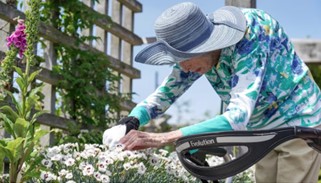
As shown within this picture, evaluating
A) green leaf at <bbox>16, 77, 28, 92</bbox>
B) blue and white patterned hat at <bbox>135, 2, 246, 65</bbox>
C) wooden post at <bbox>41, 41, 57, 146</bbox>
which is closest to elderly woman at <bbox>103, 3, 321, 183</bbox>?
blue and white patterned hat at <bbox>135, 2, 246, 65</bbox>

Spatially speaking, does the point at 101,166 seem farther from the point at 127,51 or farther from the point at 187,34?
the point at 127,51

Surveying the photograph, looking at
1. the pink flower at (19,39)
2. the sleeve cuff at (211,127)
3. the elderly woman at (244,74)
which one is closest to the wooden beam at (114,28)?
the pink flower at (19,39)

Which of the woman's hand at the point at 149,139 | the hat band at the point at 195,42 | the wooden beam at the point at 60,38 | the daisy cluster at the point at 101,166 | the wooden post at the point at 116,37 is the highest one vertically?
the wooden post at the point at 116,37

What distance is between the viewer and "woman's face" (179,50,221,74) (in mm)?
2047

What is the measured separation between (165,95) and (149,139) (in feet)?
1.48

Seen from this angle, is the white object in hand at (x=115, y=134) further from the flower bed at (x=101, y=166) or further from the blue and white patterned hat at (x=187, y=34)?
the blue and white patterned hat at (x=187, y=34)

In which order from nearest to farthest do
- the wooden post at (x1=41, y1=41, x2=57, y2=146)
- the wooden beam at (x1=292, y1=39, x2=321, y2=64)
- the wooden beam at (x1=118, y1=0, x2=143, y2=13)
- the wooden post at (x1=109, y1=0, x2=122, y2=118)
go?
1. the wooden beam at (x1=292, y1=39, x2=321, y2=64)
2. the wooden post at (x1=41, y1=41, x2=57, y2=146)
3. the wooden post at (x1=109, y1=0, x2=122, y2=118)
4. the wooden beam at (x1=118, y1=0, x2=143, y2=13)

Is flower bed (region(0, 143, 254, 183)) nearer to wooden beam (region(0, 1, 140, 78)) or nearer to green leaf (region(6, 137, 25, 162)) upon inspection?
green leaf (region(6, 137, 25, 162))

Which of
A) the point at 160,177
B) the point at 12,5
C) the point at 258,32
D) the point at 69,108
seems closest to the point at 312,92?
the point at 258,32

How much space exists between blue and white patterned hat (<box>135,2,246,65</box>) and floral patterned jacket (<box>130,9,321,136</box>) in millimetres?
50

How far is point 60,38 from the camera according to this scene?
492 cm

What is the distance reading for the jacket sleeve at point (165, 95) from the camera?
7.61ft

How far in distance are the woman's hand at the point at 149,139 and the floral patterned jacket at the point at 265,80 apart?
3cm

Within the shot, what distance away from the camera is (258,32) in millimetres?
2062
